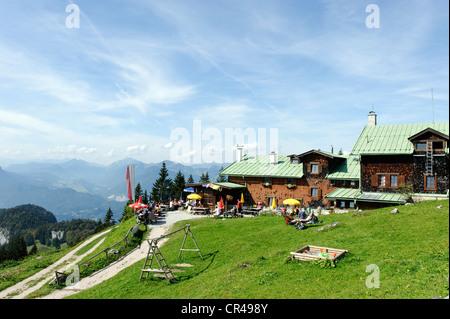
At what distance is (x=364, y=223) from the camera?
20828 mm

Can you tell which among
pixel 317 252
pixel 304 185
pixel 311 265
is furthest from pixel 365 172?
pixel 311 265

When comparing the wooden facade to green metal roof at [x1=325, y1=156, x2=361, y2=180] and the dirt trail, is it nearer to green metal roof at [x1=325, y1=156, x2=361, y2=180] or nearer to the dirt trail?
green metal roof at [x1=325, y1=156, x2=361, y2=180]

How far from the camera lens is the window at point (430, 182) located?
2872 centimetres

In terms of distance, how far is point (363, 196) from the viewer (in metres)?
31.8

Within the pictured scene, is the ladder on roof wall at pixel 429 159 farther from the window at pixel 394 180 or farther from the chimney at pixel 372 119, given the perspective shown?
the chimney at pixel 372 119

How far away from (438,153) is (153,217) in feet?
101

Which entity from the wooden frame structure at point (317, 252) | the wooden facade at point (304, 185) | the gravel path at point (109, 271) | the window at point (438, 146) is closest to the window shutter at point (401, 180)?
the window at point (438, 146)

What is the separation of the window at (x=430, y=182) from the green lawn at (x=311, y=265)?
6.56m

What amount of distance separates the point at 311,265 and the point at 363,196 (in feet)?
69.0

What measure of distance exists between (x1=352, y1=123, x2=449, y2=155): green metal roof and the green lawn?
8.73 m

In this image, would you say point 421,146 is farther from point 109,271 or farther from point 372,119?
point 109,271
